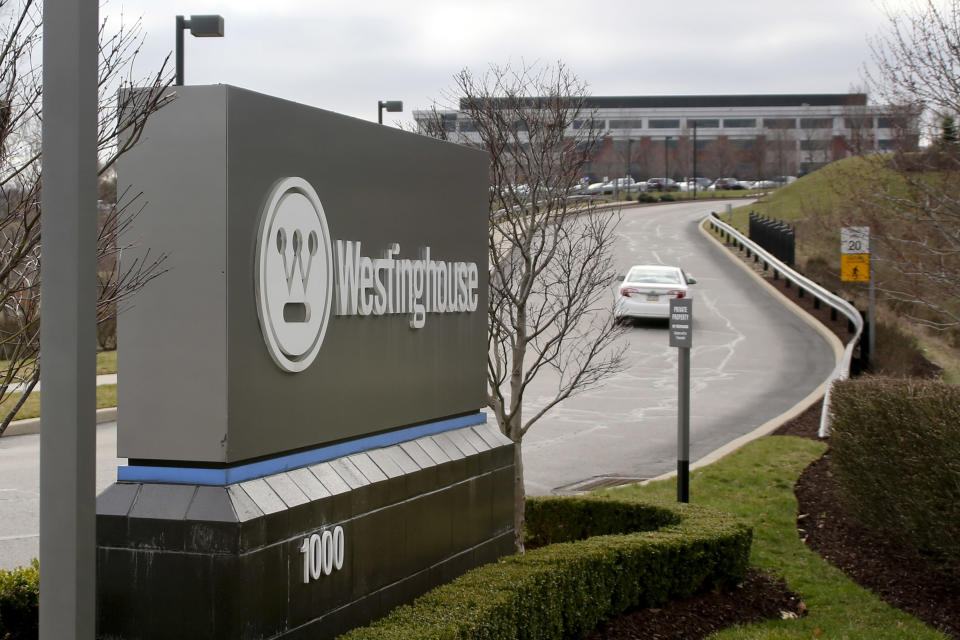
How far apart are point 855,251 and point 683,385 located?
716cm

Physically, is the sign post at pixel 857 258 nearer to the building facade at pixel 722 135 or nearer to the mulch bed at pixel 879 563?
the mulch bed at pixel 879 563

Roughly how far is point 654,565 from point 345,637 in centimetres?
321

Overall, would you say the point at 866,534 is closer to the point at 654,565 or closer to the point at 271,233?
the point at 654,565

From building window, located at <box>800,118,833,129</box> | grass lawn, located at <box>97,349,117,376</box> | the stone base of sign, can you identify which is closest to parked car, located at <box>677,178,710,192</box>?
building window, located at <box>800,118,833,129</box>

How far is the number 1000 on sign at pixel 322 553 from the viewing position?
4.94 meters

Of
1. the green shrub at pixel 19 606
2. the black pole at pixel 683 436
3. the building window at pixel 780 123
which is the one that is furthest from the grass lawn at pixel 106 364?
the building window at pixel 780 123

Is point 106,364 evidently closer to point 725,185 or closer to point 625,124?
point 725,185

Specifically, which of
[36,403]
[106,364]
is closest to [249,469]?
[36,403]

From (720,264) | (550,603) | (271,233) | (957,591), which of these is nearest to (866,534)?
(957,591)

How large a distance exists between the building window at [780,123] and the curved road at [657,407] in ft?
221

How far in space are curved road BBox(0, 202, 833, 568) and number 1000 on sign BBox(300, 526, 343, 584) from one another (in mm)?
4526

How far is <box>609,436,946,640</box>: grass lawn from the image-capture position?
7.55 m

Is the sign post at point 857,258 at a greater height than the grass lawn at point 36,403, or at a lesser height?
greater

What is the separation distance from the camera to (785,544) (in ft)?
32.0
